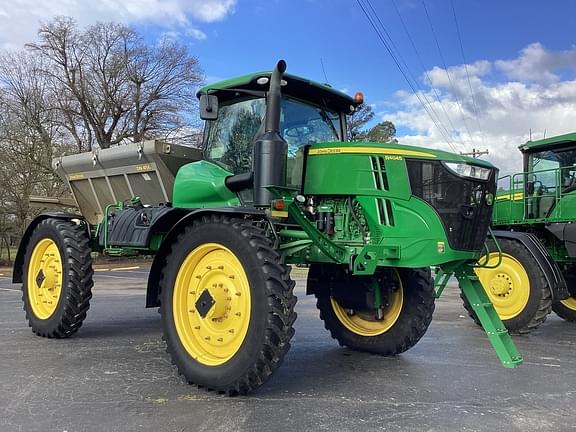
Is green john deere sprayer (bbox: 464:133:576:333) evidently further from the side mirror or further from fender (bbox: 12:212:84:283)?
fender (bbox: 12:212:84:283)

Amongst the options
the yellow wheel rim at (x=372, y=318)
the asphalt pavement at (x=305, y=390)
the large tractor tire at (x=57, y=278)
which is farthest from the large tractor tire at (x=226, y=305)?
the large tractor tire at (x=57, y=278)

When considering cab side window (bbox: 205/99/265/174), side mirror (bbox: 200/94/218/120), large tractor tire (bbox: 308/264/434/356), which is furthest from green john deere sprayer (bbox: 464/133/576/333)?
side mirror (bbox: 200/94/218/120)

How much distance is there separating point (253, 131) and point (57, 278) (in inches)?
135

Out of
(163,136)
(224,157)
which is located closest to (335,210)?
(224,157)

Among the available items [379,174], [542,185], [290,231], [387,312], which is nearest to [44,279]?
[290,231]

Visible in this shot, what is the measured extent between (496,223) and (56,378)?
274 inches

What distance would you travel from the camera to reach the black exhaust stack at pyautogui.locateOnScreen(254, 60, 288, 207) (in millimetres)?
4656

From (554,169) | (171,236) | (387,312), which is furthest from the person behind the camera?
(554,169)

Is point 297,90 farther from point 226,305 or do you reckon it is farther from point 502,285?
point 502,285

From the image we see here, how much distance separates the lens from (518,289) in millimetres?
7688

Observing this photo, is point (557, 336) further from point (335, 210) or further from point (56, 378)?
point (56, 378)

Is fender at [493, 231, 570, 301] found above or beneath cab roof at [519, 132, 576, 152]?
beneath

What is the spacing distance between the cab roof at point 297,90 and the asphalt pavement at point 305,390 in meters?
2.71

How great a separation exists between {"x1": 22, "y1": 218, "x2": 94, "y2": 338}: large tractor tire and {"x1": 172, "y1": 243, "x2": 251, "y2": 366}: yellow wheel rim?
2.36 metres
